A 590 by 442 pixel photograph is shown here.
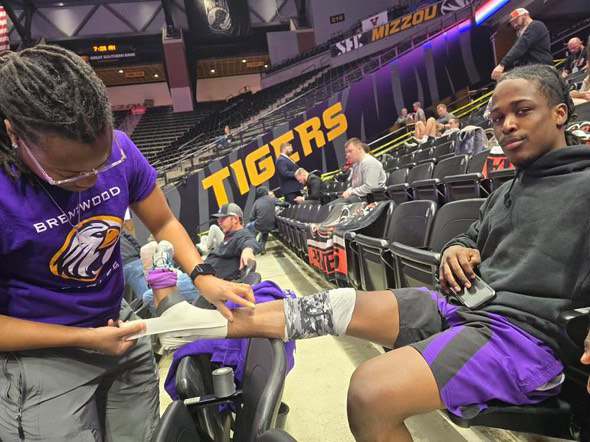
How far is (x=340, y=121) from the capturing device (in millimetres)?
9602

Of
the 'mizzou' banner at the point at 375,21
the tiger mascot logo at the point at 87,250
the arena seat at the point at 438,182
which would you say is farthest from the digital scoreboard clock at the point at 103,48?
the tiger mascot logo at the point at 87,250

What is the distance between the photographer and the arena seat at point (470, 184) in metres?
2.50

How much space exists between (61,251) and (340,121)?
30.4ft

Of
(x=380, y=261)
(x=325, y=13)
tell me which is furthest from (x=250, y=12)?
(x=380, y=261)

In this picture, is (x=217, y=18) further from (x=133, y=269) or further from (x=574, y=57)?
(x=133, y=269)

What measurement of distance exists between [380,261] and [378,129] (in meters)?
8.56

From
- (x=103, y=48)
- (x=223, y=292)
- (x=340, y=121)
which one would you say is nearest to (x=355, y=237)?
(x=223, y=292)

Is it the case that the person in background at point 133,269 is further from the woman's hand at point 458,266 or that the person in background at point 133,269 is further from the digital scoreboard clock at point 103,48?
the digital scoreboard clock at point 103,48

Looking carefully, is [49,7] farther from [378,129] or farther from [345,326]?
[345,326]

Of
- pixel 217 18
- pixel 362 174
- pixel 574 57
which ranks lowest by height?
pixel 362 174

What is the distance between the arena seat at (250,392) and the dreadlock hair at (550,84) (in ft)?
3.36

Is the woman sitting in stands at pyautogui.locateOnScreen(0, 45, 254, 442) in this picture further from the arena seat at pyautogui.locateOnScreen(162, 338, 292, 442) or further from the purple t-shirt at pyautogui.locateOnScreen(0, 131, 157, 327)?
the arena seat at pyautogui.locateOnScreen(162, 338, 292, 442)

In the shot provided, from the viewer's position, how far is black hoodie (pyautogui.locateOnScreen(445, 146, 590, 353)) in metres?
0.96

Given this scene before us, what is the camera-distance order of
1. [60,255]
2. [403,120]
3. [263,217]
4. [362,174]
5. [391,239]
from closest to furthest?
[60,255], [391,239], [362,174], [263,217], [403,120]
